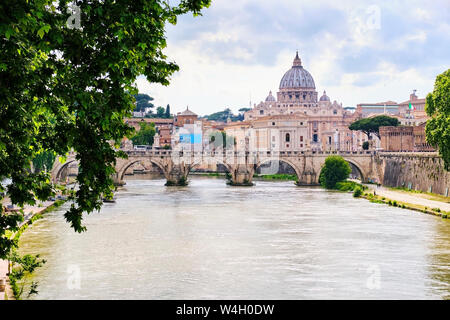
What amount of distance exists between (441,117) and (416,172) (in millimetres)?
12874

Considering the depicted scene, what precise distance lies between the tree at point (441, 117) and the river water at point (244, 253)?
4.23 m

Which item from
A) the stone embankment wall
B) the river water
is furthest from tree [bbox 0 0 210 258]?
the stone embankment wall

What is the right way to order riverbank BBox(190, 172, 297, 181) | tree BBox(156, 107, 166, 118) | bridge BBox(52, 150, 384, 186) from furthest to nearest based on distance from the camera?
tree BBox(156, 107, 166, 118), riverbank BBox(190, 172, 297, 181), bridge BBox(52, 150, 384, 186)

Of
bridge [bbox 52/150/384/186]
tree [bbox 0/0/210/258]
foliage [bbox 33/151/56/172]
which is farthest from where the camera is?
bridge [bbox 52/150/384/186]

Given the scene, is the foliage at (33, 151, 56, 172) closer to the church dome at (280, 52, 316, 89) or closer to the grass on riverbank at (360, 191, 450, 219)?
the grass on riverbank at (360, 191, 450, 219)

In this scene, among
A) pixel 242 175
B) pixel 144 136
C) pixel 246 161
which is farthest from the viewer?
pixel 144 136

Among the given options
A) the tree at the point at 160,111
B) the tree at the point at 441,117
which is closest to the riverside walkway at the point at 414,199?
the tree at the point at 441,117

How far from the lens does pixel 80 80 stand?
10164mm

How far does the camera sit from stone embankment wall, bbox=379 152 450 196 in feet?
148

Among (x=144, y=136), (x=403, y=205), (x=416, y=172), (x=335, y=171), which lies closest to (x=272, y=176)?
(x=335, y=171)

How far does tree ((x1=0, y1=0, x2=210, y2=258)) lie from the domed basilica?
218 ft

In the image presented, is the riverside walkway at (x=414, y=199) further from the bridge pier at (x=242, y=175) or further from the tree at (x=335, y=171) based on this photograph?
the bridge pier at (x=242, y=175)

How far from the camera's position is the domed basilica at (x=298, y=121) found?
328 feet

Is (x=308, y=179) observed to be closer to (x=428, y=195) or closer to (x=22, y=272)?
(x=428, y=195)
